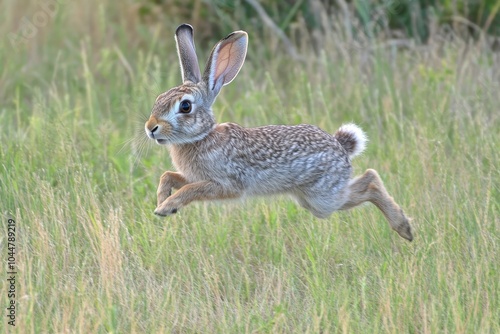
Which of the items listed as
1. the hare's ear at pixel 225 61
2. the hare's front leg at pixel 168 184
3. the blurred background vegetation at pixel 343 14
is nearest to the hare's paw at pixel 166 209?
the hare's front leg at pixel 168 184

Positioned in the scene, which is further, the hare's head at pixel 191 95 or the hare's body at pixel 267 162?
the hare's body at pixel 267 162

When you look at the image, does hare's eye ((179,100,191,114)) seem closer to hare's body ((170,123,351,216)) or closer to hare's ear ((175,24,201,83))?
hare's body ((170,123,351,216))

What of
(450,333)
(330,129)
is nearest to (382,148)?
(330,129)

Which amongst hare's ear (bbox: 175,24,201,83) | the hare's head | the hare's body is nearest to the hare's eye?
the hare's head

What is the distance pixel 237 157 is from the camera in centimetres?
525

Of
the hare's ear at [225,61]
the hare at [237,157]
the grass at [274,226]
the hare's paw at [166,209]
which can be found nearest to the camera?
the grass at [274,226]

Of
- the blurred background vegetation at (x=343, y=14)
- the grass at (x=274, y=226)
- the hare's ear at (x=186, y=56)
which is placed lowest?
the grass at (x=274, y=226)

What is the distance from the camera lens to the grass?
4.37m

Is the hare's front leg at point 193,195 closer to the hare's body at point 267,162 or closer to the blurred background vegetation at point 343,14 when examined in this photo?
the hare's body at point 267,162

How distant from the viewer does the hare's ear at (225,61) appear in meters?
5.36

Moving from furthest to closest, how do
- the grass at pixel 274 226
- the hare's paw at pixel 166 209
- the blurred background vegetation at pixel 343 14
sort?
the blurred background vegetation at pixel 343 14
the hare's paw at pixel 166 209
the grass at pixel 274 226

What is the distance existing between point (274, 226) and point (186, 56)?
1085 millimetres

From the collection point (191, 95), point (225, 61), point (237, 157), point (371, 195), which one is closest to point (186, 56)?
point (225, 61)

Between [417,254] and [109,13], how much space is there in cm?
609
